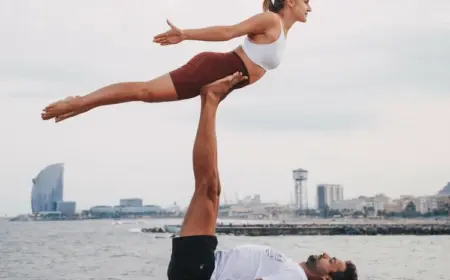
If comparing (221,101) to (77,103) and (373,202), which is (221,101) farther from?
(373,202)

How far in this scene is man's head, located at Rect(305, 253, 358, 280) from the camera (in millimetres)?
3859

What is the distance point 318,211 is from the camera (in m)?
178

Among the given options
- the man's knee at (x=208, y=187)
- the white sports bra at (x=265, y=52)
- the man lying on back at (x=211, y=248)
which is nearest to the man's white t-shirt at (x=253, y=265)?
the man lying on back at (x=211, y=248)

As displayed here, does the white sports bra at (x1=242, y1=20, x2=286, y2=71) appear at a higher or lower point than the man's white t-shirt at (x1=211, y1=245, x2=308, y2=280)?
higher

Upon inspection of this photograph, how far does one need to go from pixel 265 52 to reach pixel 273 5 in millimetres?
376

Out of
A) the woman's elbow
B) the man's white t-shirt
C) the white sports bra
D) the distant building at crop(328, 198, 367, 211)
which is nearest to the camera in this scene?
the man's white t-shirt

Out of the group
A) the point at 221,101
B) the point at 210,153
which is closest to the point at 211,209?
the point at 210,153

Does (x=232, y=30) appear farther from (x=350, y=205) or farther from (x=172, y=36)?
(x=350, y=205)

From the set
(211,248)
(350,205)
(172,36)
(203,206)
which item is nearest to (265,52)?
(172,36)

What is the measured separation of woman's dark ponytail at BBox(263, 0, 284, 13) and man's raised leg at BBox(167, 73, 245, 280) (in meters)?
Answer: 0.57

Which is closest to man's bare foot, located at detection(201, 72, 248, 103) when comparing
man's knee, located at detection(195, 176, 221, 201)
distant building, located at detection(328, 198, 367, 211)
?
man's knee, located at detection(195, 176, 221, 201)

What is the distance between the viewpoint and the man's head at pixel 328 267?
386cm

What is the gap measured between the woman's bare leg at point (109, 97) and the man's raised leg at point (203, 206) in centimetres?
28

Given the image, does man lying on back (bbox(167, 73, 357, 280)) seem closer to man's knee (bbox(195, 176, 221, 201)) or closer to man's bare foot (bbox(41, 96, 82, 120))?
man's knee (bbox(195, 176, 221, 201))
